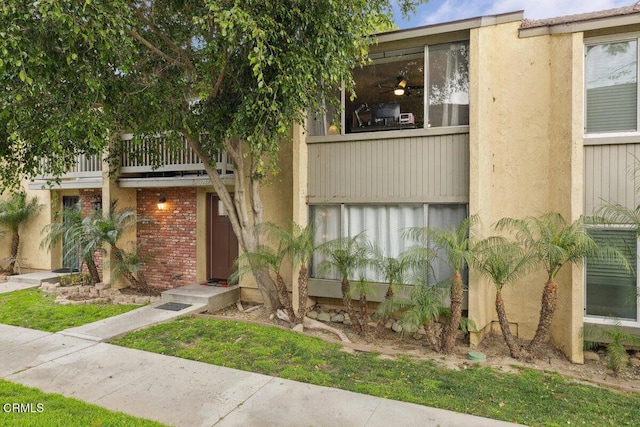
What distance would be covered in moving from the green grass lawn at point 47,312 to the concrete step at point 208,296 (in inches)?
35.2

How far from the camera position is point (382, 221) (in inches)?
290

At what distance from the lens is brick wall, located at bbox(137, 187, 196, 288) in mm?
10318

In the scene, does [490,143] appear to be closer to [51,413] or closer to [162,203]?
[51,413]

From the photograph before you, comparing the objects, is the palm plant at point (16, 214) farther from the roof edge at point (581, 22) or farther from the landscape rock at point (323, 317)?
the roof edge at point (581, 22)

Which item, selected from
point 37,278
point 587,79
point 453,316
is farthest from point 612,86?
point 37,278

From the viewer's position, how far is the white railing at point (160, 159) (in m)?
9.04

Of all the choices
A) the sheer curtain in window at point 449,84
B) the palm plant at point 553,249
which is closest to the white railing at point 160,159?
the sheer curtain in window at point 449,84

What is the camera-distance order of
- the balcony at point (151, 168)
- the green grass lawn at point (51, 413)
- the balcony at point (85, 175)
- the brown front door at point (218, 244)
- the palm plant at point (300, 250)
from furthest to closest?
the balcony at point (85, 175) → the brown front door at point (218, 244) → the balcony at point (151, 168) → the palm plant at point (300, 250) → the green grass lawn at point (51, 413)

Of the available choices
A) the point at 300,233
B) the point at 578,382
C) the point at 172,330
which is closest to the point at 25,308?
the point at 172,330

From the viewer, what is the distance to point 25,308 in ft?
27.7

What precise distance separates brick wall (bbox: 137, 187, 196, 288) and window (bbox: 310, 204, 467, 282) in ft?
13.7

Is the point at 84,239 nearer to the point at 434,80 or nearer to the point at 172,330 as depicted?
the point at 172,330

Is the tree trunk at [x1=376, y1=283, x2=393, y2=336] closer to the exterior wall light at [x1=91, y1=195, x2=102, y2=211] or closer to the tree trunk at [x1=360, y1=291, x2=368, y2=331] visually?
the tree trunk at [x1=360, y1=291, x2=368, y2=331]

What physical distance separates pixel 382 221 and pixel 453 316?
218cm
